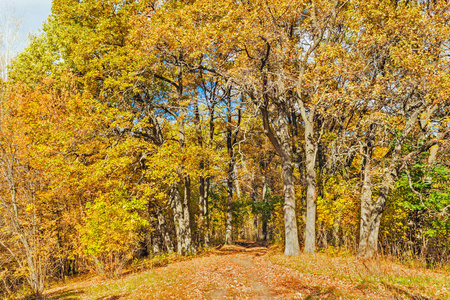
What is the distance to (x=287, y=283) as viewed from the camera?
28.9ft

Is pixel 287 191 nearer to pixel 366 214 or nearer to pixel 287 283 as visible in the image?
pixel 366 214

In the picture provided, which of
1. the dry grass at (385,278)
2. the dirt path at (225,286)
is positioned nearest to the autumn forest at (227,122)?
the dry grass at (385,278)

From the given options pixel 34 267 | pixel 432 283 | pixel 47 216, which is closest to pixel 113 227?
pixel 34 267

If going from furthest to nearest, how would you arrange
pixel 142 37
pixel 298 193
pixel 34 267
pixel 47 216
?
1. pixel 298 193
2. pixel 47 216
3. pixel 142 37
4. pixel 34 267

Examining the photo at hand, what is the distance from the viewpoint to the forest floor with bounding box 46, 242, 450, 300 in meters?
7.17

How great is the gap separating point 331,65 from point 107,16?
13950 millimetres

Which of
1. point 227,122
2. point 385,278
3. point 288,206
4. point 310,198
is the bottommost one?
point 385,278

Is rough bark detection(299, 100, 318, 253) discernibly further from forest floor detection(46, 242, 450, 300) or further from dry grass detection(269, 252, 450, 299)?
dry grass detection(269, 252, 450, 299)

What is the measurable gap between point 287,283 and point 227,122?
887cm

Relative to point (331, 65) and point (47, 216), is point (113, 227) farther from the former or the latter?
point (331, 65)

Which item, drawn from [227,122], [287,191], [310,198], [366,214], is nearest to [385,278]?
[366,214]

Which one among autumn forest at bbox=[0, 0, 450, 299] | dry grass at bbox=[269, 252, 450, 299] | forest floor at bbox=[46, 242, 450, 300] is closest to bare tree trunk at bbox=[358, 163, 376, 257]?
autumn forest at bbox=[0, 0, 450, 299]

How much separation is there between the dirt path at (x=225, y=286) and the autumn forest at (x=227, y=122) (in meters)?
2.24

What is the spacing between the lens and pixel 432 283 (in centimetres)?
757
